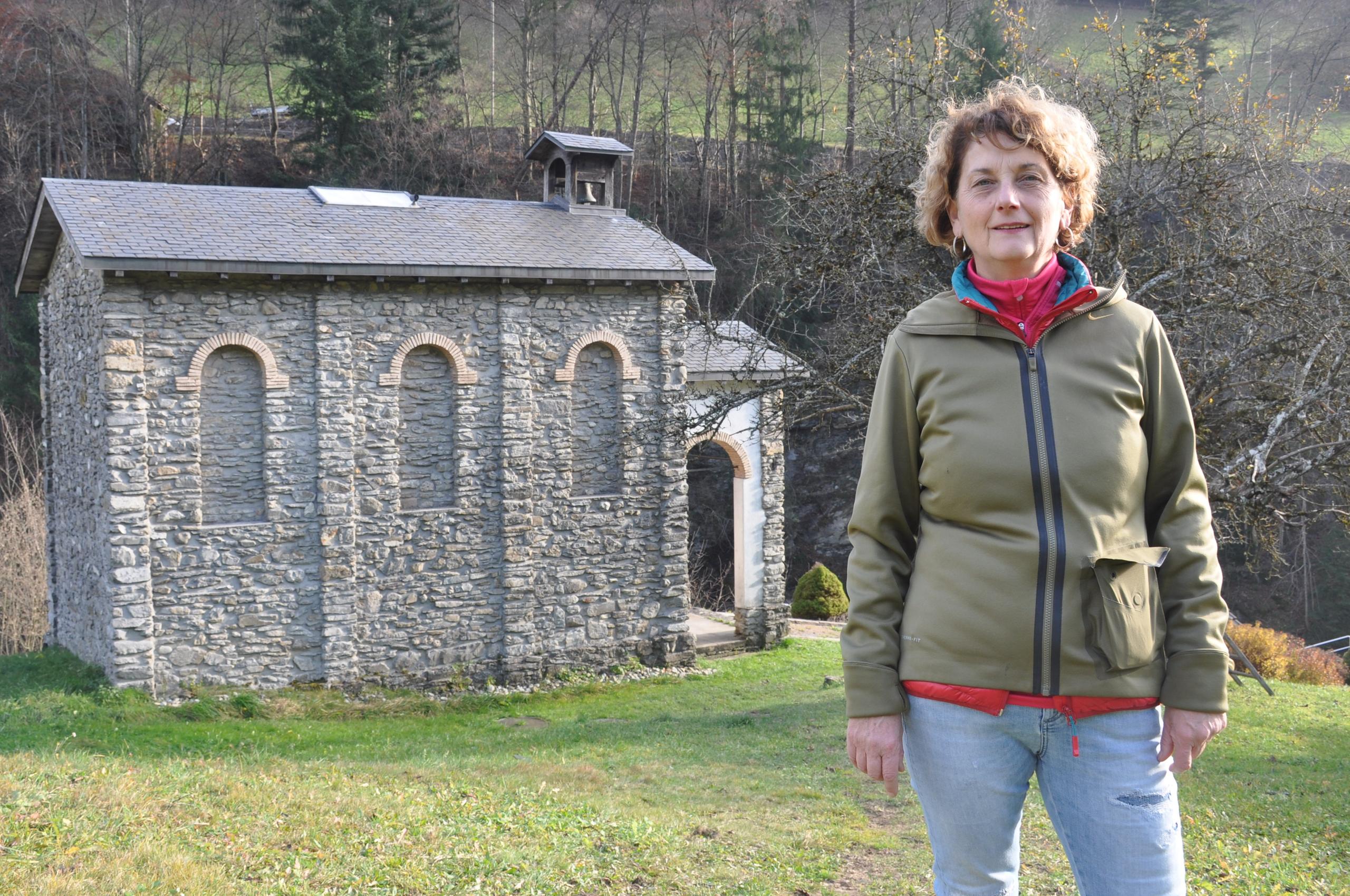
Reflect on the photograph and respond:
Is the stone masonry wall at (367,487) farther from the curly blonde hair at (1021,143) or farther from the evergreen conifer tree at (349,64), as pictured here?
the evergreen conifer tree at (349,64)

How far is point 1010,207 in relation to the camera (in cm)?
210

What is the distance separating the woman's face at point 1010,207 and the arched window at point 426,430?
36.1ft

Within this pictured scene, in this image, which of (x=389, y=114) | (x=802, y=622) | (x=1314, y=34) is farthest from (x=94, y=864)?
(x=1314, y=34)

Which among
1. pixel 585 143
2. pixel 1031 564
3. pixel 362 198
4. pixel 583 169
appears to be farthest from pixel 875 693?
pixel 583 169

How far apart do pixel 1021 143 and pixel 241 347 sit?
36.3 ft

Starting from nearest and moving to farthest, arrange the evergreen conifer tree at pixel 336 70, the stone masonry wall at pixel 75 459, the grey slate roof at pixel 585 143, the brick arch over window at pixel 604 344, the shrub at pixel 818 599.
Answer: the stone masonry wall at pixel 75 459 → the brick arch over window at pixel 604 344 → the grey slate roof at pixel 585 143 → the shrub at pixel 818 599 → the evergreen conifer tree at pixel 336 70

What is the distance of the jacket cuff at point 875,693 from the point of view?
79.4 inches

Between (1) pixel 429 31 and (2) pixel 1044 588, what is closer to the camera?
(2) pixel 1044 588

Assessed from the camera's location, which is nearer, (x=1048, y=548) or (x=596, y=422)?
(x=1048, y=548)

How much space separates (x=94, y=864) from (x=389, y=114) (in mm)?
24275

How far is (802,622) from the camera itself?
1767cm

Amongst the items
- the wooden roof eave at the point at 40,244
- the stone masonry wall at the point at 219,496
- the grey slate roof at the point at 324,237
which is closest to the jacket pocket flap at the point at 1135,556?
the grey slate roof at the point at 324,237

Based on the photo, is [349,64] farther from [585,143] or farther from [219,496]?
[219,496]

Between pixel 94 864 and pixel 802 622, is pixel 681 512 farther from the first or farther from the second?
pixel 94 864
